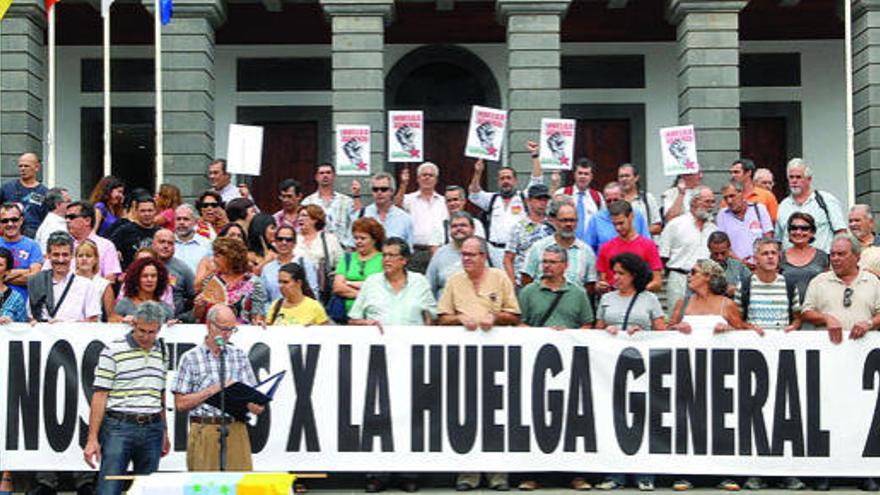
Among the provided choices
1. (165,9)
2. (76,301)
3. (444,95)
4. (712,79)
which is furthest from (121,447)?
(444,95)

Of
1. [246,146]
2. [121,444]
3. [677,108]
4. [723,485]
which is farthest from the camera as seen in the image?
[677,108]

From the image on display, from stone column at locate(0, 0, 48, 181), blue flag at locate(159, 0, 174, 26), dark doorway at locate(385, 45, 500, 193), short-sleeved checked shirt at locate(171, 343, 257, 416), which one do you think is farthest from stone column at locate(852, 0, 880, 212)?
short-sleeved checked shirt at locate(171, 343, 257, 416)

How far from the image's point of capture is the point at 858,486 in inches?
438

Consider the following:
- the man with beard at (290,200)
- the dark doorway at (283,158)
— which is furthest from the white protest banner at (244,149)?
the dark doorway at (283,158)

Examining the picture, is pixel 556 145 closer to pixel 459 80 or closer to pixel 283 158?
pixel 459 80

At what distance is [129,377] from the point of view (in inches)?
367

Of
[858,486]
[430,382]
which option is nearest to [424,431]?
[430,382]

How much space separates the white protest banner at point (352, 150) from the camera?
16516 mm

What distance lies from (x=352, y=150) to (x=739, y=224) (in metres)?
4.95

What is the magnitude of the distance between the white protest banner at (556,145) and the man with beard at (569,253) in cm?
414

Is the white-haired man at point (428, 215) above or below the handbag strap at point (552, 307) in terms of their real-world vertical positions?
above

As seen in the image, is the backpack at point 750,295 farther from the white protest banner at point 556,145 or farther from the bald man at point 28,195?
the bald man at point 28,195

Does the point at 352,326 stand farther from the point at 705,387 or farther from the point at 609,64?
the point at 609,64

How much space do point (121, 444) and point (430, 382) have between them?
277 cm
